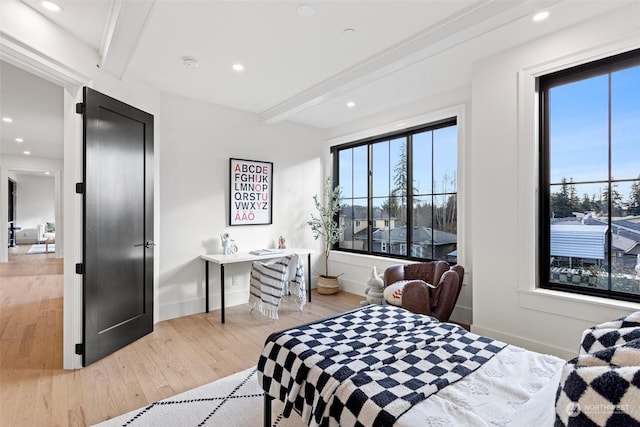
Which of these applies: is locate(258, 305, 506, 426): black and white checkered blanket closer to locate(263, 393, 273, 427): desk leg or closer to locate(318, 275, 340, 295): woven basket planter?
locate(263, 393, 273, 427): desk leg

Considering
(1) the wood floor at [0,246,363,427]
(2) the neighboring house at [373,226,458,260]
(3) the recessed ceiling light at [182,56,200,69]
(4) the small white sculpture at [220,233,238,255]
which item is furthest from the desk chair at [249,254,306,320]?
(3) the recessed ceiling light at [182,56,200,69]

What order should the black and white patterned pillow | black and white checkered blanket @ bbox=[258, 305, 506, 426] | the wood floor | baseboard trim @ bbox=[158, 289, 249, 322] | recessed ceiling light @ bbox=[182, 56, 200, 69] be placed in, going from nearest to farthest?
the black and white patterned pillow → black and white checkered blanket @ bbox=[258, 305, 506, 426] → the wood floor → recessed ceiling light @ bbox=[182, 56, 200, 69] → baseboard trim @ bbox=[158, 289, 249, 322]

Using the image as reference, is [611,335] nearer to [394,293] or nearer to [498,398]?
[498,398]

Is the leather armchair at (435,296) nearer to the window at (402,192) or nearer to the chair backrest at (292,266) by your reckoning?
the window at (402,192)

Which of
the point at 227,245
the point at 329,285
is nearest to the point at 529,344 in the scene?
the point at 329,285

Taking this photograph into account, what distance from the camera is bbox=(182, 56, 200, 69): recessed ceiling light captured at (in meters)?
2.97

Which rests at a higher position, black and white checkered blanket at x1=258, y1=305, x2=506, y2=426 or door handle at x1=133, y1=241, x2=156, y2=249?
door handle at x1=133, y1=241, x2=156, y2=249

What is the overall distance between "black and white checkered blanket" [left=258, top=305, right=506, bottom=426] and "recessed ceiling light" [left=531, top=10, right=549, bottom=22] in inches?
89.6

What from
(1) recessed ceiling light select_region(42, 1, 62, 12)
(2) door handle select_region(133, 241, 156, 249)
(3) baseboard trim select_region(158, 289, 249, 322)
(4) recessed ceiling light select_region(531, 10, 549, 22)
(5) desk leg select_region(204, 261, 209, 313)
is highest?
(1) recessed ceiling light select_region(42, 1, 62, 12)

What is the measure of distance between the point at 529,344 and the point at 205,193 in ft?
12.6

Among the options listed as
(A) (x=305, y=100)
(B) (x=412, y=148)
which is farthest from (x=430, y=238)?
(A) (x=305, y=100)

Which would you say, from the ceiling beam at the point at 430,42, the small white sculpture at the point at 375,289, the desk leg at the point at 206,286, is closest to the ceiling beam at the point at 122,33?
the ceiling beam at the point at 430,42

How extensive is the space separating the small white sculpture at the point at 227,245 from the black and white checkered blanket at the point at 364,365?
2.46 metres

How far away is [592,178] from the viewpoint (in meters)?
2.57
